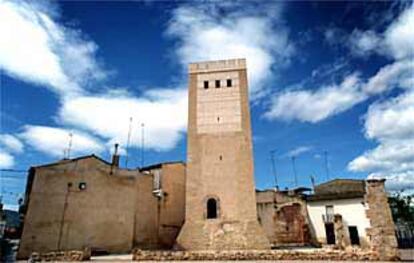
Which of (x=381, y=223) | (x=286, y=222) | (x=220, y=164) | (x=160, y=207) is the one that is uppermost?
(x=220, y=164)

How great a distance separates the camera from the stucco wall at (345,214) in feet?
85.7

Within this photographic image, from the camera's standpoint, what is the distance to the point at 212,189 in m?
20.2

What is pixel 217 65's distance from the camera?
927 inches

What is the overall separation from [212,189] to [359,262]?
9.49m

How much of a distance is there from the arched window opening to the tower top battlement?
9668mm

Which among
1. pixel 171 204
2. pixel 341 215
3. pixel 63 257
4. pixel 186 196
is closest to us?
pixel 63 257

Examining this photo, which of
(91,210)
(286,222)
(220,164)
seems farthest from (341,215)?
(91,210)

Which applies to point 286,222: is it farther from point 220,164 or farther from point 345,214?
point 220,164

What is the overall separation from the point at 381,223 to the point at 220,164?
32.5ft

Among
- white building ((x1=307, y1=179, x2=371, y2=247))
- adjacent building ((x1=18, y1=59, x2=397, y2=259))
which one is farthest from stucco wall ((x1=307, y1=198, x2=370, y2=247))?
adjacent building ((x1=18, y1=59, x2=397, y2=259))

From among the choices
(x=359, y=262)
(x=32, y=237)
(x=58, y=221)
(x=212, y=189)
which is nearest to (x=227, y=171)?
(x=212, y=189)

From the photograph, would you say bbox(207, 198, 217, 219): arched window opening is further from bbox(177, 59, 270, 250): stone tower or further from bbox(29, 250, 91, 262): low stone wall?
bbox(29, 250, 91, 262): low stone wall

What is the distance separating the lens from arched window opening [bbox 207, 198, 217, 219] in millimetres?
19842

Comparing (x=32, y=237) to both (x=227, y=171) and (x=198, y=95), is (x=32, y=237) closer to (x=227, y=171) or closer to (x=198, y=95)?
(x=227, y=171)
